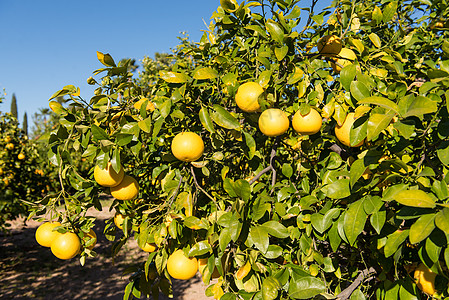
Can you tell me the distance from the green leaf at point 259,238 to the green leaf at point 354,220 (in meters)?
0.29

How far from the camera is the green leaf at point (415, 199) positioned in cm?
77

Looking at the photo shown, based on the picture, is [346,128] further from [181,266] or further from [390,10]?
[181,266]

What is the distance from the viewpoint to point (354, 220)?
40.8 inches

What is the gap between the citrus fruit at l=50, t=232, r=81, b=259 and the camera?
1490mm

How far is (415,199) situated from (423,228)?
77 millimetres

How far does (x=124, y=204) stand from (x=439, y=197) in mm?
1503

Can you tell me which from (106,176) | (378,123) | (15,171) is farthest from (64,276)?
(378,123)

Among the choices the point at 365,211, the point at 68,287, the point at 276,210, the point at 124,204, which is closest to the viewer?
the point at 365,211

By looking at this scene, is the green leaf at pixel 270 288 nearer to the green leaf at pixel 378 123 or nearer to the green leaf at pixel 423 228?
the green leaf at pixel 423 228

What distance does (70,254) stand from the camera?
59.2 inches

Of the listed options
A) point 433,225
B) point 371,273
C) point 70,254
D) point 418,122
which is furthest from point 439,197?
point 70,254

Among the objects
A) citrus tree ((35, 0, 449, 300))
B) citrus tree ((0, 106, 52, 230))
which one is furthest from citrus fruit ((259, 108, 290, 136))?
citrus tree ((0, 106, 52, 230))

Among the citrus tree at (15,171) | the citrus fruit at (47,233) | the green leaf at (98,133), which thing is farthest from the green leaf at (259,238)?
the citrus tree at (15,171)

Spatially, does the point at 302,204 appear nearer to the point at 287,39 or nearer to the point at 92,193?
the point at 287,39
